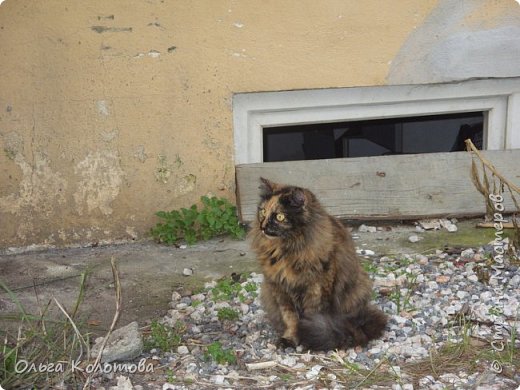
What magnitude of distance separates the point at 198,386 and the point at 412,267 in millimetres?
1881

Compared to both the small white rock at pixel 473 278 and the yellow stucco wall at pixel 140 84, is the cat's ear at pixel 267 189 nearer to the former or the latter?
the small white rock at pixel 473 278

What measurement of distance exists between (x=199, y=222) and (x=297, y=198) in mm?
1936

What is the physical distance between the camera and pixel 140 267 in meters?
4.76

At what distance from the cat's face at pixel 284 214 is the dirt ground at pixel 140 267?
0.99 m

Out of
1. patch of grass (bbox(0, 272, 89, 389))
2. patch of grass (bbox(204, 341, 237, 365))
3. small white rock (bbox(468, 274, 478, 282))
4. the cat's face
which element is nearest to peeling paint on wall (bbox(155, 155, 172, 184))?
the cat's face

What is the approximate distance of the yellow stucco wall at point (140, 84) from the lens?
4.92 m

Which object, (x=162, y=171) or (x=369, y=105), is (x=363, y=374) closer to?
(x=162, y=171)

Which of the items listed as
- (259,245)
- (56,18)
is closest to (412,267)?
(259,245)

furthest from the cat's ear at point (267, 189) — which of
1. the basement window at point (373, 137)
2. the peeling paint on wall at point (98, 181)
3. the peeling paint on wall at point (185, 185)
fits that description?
the basement window at point (373, 137)

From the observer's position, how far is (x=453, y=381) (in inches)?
123

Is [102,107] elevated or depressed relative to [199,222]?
elevated

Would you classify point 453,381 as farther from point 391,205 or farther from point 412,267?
point 391,205

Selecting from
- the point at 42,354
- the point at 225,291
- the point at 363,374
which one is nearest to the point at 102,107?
the point at 225,291

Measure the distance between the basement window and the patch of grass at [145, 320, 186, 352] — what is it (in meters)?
2.57
